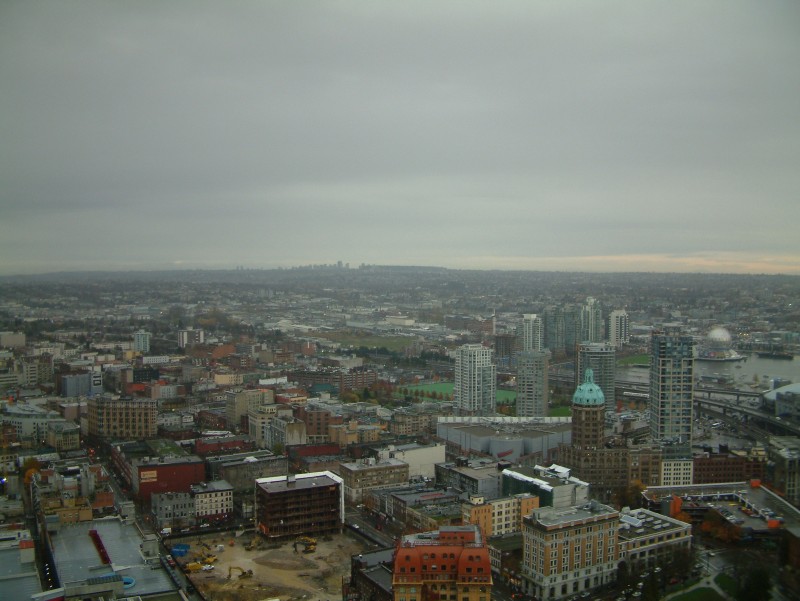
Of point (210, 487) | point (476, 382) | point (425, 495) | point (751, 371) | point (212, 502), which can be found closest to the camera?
point (425, 495)

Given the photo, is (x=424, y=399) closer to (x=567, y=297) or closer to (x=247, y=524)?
(x=567, y=297)

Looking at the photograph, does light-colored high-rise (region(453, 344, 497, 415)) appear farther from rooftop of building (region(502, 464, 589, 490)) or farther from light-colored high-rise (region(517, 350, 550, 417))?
rooftop of building (region(502, 464, 589, 490))

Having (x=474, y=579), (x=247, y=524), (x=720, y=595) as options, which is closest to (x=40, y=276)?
(x=247, y=524)

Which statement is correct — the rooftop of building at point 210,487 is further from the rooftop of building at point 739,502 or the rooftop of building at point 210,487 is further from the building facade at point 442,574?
the rooftop of building at point 739,502

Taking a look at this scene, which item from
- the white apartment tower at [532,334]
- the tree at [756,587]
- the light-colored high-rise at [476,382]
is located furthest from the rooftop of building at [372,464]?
the white apartment tower at [532,334]

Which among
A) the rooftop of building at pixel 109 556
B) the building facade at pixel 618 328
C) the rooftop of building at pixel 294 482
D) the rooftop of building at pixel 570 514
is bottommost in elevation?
the rooftop of building at pixel 109 556

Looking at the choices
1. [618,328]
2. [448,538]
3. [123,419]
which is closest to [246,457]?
[123,419]

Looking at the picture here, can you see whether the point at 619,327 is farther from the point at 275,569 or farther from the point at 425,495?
the point at 275,569
